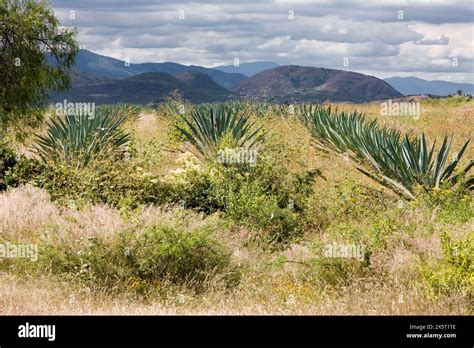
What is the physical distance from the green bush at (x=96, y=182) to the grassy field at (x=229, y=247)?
4 cm

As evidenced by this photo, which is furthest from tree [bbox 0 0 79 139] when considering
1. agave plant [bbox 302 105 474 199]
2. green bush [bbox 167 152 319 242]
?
agave plant [bbox 302 105 474 199]

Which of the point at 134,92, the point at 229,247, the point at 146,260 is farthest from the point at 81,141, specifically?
the point at 134,92

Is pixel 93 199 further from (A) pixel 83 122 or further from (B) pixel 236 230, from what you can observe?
(A) pixel 83 122

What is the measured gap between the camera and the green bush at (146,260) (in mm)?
8617

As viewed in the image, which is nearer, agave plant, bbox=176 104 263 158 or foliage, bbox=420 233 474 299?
foliage, bbox=420 233 474 299

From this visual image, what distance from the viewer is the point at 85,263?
8.71 m

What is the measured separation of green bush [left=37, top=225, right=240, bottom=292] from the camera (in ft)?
28.3

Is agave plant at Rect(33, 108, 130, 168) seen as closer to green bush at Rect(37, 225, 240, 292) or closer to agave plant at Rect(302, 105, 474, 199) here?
agave plant at Rect(302, 105, 474, 199)

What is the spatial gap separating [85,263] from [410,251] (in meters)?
3.99

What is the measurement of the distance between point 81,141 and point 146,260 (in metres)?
8.39

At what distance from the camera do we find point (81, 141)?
16.5m

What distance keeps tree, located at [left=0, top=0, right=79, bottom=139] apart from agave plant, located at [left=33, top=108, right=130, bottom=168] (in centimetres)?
71
